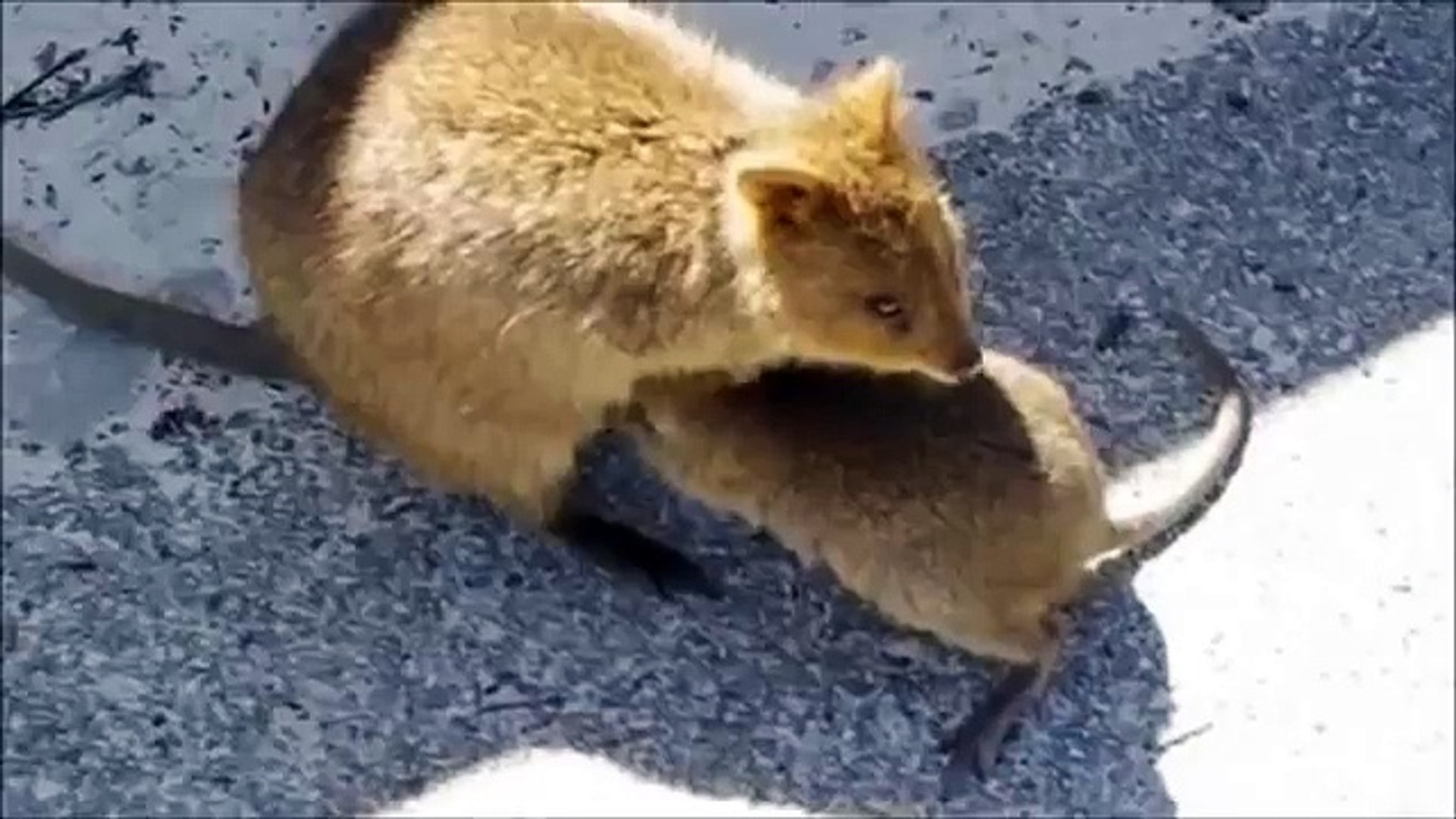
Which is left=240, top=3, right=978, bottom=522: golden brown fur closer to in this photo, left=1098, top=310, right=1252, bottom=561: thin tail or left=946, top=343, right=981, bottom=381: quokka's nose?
left=946, top=343, right=981, bottom=381: quokka's nose

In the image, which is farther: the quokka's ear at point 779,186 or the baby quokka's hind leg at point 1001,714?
the baby quokka's hind leg at point 1001,714

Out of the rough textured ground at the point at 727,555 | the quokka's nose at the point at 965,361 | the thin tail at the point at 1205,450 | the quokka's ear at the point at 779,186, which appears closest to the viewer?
the quokka's ear at the point at 779,186

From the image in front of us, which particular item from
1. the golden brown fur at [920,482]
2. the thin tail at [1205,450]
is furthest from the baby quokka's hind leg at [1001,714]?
the thin tail at [1205,450]

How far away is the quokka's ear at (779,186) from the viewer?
2.45m

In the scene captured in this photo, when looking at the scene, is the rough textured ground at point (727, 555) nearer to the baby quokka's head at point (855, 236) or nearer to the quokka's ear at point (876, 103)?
the baby quokka's head at point (855, 236)

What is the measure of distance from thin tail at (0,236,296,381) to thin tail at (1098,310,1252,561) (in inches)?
40.6

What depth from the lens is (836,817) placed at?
2684mm

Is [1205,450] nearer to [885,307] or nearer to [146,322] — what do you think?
[885,307]

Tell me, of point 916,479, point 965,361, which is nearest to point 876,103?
point 965,361

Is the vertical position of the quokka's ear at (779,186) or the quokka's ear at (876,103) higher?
the quokka's ear at (876,103)

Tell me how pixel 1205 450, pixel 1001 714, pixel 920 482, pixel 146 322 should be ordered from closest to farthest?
pixel 920 482
pixel 1001 714
pixel 146 322
pixel 1205 450

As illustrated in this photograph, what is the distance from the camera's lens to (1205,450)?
3.00m

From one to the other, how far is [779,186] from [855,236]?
0.33 ft

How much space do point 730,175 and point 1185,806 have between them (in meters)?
0.90
